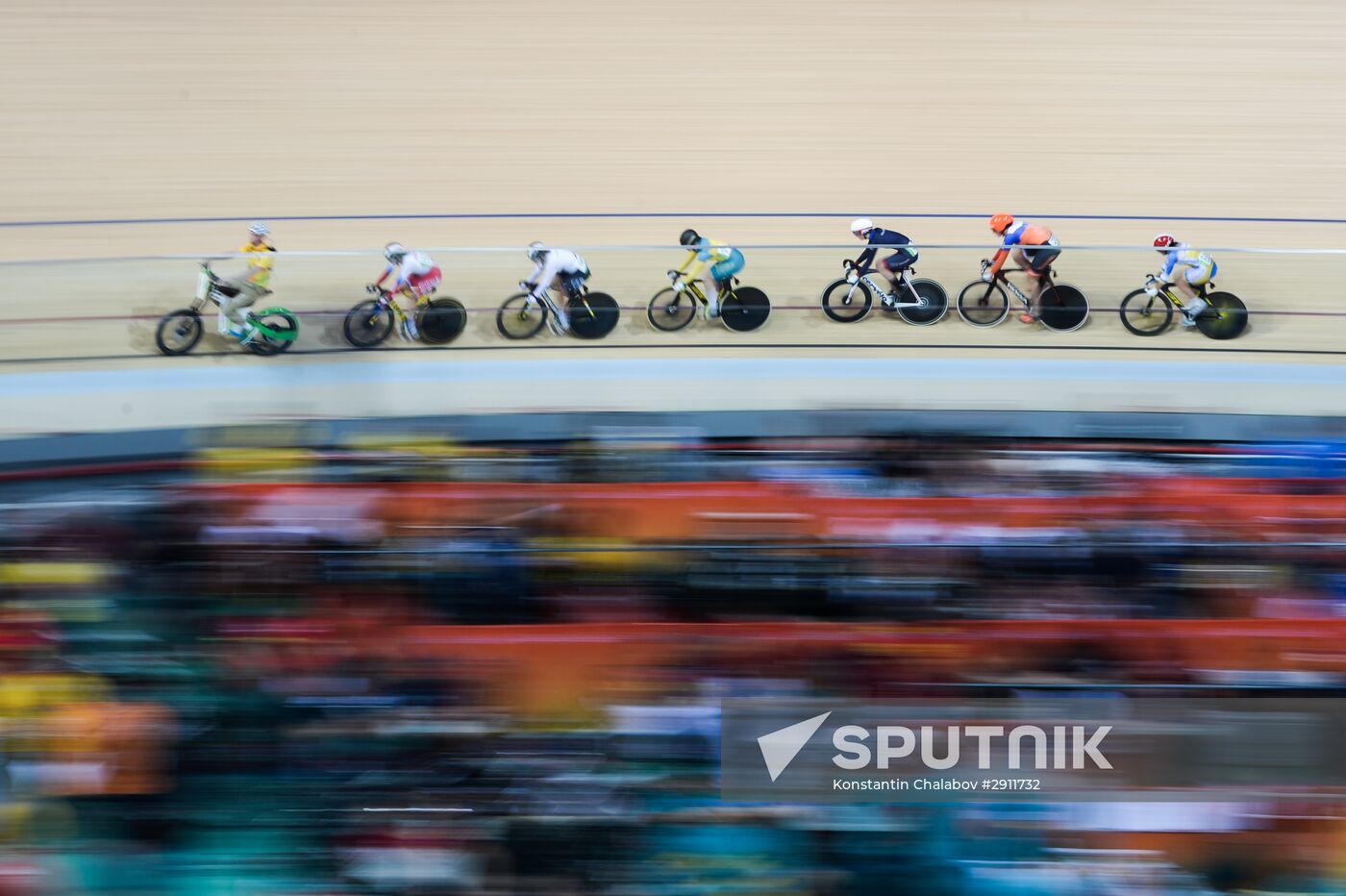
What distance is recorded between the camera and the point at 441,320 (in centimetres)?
637

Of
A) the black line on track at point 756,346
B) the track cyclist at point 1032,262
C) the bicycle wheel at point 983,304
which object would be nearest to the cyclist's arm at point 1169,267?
the black line on track at point 756,346

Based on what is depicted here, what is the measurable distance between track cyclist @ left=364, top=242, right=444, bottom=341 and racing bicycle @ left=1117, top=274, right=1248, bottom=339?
371 centimetres

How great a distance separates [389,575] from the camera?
3.45 m

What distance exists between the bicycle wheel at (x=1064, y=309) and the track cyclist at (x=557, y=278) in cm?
249

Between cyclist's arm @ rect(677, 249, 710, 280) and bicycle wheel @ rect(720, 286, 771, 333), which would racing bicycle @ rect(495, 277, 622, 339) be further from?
bicycle wheel @ rect(720, 286, 771, 333)

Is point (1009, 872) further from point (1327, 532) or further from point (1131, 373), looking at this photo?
point (1131, 373)

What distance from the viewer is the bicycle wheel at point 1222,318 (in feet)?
20.7

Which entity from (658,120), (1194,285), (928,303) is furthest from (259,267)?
(658,120)

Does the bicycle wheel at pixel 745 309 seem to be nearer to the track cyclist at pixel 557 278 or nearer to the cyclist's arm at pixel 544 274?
the track cyclist at pixel 557 278

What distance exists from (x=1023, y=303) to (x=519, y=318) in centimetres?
269

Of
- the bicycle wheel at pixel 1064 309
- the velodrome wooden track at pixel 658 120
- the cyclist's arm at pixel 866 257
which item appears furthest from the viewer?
the velodrome wooden track at pixel 658 120

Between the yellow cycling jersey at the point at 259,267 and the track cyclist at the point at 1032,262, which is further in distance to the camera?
the track cyclist at the point at 1032,262

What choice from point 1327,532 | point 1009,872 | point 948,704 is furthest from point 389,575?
point 1327,532

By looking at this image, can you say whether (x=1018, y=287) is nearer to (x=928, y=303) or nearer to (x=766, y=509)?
(x=928, y=303)
